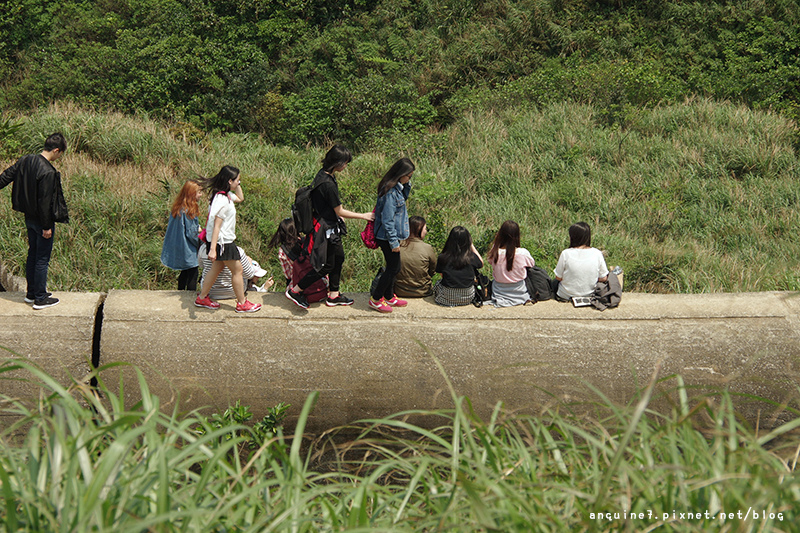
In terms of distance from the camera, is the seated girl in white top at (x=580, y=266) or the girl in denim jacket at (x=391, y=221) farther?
the seated girl in white top at (x=580, y=266)

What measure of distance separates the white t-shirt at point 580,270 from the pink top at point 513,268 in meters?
0.32

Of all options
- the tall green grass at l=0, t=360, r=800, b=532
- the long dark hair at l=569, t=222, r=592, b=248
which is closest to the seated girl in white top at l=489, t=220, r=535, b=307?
the long dark hair at l=569, t=222, r=592, b=248

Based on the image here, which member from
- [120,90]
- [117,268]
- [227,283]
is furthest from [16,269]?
[120,90]

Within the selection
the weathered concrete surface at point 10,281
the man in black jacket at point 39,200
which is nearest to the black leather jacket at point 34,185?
the man in black jacket at point 39,200

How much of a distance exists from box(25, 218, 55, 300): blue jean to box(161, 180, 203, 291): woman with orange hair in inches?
40.1

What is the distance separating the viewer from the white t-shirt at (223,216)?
18.1 feet

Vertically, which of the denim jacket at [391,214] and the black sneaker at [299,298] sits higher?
the denim jacket at [391,214]

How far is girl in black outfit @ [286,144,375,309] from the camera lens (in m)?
5.59

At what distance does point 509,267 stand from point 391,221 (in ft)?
3.68

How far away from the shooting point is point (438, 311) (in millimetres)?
6004

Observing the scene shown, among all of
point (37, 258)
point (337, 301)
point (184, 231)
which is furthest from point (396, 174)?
point (37, 258)

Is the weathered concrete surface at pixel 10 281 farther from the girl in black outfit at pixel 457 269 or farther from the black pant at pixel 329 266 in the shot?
the girl in black outfit at pixel 457 269

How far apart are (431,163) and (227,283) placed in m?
5.41

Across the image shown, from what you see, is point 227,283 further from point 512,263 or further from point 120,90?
point 120,90
